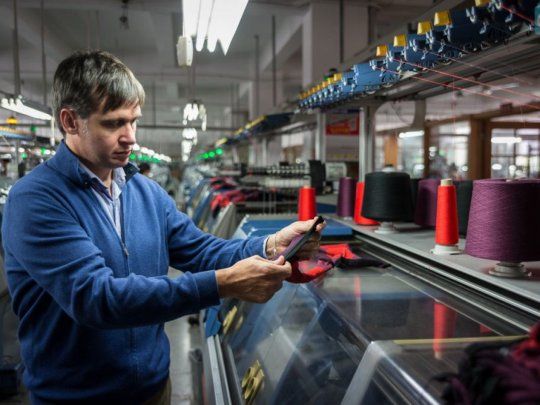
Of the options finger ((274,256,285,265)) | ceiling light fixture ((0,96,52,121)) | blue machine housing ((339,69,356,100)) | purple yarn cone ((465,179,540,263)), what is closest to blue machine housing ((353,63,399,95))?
blue machine housing ((339,69,356,100))

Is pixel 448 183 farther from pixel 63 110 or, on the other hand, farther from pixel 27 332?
pixel 27 332

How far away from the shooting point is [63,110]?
1197mm

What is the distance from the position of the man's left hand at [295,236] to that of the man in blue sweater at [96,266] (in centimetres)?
2

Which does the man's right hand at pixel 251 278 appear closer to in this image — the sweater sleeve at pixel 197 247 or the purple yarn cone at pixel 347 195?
the sweater sleeve at pixel 197 247

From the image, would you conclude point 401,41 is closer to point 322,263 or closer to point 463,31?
point 463,31

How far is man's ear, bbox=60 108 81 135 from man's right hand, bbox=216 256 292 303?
0.53 meters

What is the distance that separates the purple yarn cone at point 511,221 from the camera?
1446mm

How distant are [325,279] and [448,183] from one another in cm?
66

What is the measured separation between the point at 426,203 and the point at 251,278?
1613 mm

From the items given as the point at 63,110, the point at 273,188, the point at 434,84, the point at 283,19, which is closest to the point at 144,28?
the point at 283,19

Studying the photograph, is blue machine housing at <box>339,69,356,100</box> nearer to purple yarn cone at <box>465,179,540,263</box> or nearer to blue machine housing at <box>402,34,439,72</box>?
blue machine housing at <box>402,34,439,72</box>

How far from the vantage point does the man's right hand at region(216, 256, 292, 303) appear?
3.71 ft

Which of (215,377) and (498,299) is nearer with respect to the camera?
(498,299)

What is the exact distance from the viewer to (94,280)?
41.4 inches
